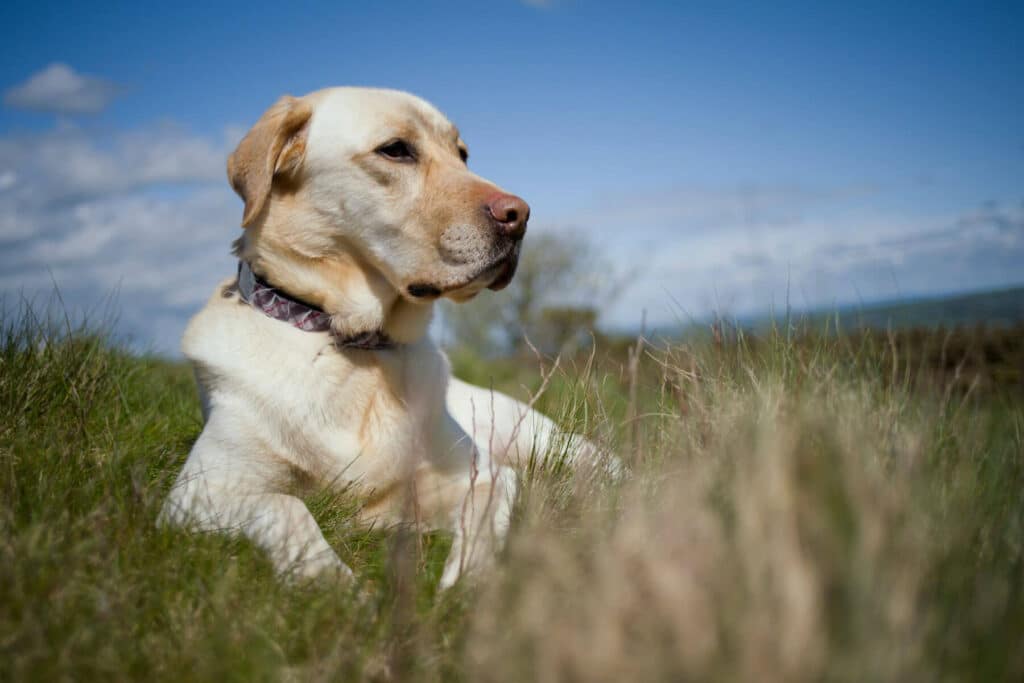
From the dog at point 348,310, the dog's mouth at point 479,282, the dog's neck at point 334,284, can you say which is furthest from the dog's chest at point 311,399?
the dog's mouth at point 479,282

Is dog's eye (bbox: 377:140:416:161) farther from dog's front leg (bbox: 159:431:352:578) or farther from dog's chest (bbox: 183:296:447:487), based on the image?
dog's front leg (bbox: 159:431:352:578)

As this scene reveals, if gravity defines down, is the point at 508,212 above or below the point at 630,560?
above

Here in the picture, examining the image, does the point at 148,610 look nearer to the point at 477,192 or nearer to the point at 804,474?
the point at 804,474

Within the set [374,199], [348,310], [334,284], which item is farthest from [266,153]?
[348,310]

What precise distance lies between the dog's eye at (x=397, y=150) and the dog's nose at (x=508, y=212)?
528mm

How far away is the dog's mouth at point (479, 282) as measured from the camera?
9.60 feet

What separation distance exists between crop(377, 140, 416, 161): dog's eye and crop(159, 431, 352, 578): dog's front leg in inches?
57.5

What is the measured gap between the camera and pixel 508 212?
2.92m

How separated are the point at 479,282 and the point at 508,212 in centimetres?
32

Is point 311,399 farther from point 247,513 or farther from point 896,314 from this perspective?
point 896,314

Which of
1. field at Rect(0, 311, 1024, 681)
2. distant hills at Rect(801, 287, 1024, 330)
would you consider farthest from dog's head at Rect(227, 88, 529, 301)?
distant hills at Rect(801, 287, 1024, 330)

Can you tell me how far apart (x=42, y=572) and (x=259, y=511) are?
0.67m

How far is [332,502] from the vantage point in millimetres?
2717

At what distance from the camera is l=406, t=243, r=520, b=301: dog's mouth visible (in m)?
2.93
